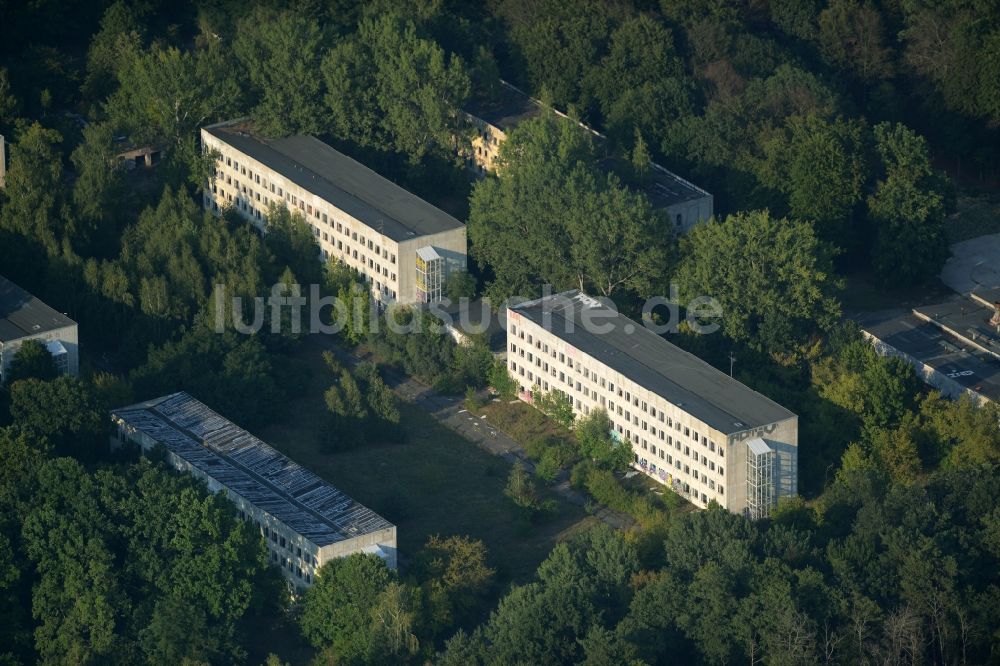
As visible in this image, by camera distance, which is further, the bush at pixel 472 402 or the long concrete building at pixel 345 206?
the long concrete building at pixel 345 206

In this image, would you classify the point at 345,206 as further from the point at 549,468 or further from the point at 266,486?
the point at 266,486

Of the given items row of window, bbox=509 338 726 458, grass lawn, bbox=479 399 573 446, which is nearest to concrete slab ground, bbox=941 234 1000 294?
row of window, bbox=509 338 726 458

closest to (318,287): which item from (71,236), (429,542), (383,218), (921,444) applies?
(383,218)

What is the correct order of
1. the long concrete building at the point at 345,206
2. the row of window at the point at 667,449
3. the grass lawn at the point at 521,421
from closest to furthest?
the row of window at the point at 667,449
the grass lawn at the point at 521,421
the long concrete building at the point at 345,206

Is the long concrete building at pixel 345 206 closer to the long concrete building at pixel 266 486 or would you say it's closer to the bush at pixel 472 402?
the bush at pixel 472 402

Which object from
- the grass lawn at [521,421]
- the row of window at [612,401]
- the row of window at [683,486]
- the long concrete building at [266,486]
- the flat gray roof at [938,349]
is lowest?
the grass lawn at [521,421]

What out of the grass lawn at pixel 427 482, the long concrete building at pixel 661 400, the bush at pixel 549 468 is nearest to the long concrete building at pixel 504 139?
the long concrete building at pixel 661 400
